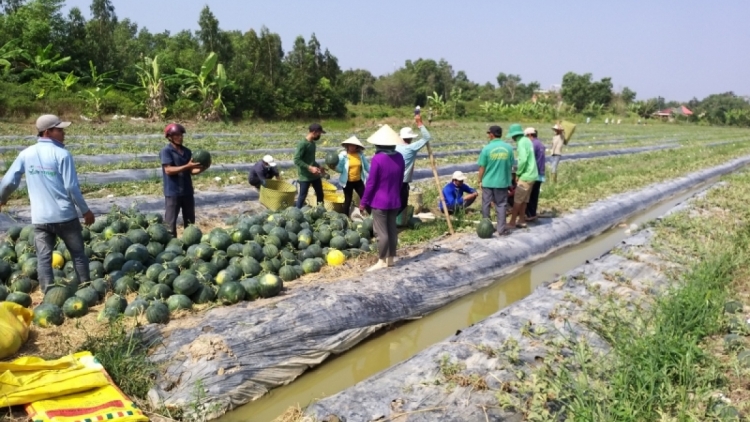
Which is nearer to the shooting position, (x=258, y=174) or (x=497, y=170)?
(x=497, y=170)

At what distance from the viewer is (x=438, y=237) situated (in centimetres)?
891

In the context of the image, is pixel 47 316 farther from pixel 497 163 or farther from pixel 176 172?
pixel 497 163

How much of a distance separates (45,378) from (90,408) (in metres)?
0.40

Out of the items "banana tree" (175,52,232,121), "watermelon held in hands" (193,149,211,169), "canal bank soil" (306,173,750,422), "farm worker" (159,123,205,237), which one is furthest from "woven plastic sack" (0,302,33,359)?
"banana tree" (175,52,232,121)

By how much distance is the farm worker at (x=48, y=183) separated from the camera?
5273mm

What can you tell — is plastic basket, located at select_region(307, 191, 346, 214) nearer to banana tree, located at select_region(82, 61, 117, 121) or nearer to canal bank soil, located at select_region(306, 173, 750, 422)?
canal bank soil, located at select_region(306, 173, 750, 422)

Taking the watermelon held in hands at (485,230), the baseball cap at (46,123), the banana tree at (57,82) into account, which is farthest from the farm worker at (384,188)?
the banana tree at (57,82)

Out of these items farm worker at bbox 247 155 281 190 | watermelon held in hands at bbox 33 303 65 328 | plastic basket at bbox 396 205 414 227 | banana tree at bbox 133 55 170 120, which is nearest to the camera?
watermelon held in hands at bbox 33 303 65 328

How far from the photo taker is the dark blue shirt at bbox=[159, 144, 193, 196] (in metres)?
7.06

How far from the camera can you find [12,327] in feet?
14.3

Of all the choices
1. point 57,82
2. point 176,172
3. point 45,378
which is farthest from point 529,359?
point 57,82

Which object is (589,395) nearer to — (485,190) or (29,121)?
(485,190)

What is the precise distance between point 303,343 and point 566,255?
19.8 ft

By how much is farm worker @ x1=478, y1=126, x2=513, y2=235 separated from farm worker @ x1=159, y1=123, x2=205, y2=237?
432 centimetres
